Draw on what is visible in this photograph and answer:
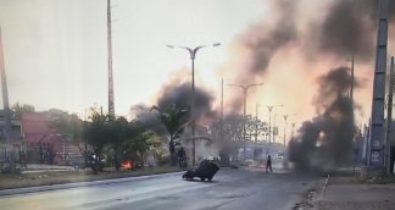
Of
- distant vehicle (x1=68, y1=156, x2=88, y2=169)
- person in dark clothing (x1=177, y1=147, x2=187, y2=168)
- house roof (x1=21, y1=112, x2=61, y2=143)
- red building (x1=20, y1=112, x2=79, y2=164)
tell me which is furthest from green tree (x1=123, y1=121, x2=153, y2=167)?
house roof (x1=21, y1=112, x2=61, y2=143)

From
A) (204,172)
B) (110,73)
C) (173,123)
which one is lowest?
(204,172)

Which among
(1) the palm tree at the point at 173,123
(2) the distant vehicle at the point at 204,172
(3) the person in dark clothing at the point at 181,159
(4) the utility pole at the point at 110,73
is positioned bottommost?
(3) the person in dark clothing at the point at 181,159

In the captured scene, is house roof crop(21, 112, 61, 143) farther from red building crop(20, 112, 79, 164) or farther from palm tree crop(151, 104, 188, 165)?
palm tree crop(151, 104, 188, 165)

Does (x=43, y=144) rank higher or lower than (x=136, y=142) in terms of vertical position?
lower

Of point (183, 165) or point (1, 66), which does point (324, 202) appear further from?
point (183, 165)

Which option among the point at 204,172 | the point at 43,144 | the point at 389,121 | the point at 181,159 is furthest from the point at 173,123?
the point at 389,121

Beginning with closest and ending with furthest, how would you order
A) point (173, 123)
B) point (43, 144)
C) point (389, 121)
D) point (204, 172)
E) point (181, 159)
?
point (204, 172), point (389, 121), point (181, 159), point (43, 144), point (173, 123)

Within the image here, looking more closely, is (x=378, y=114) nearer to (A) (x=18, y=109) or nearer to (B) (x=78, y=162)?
(B) (x=78, y=162)

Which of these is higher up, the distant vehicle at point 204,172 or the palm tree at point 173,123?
the palm tree at point 173,123

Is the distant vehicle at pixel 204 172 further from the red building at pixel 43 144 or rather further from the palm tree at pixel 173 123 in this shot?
the palm tree at pixel 173 123

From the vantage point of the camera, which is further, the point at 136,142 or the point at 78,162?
the point at 78,162

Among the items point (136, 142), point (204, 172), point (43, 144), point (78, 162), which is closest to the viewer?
point (204, 172)

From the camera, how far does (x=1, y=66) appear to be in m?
28.6

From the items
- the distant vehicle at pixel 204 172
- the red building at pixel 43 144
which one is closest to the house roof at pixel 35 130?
the red building at pixel 43 144
